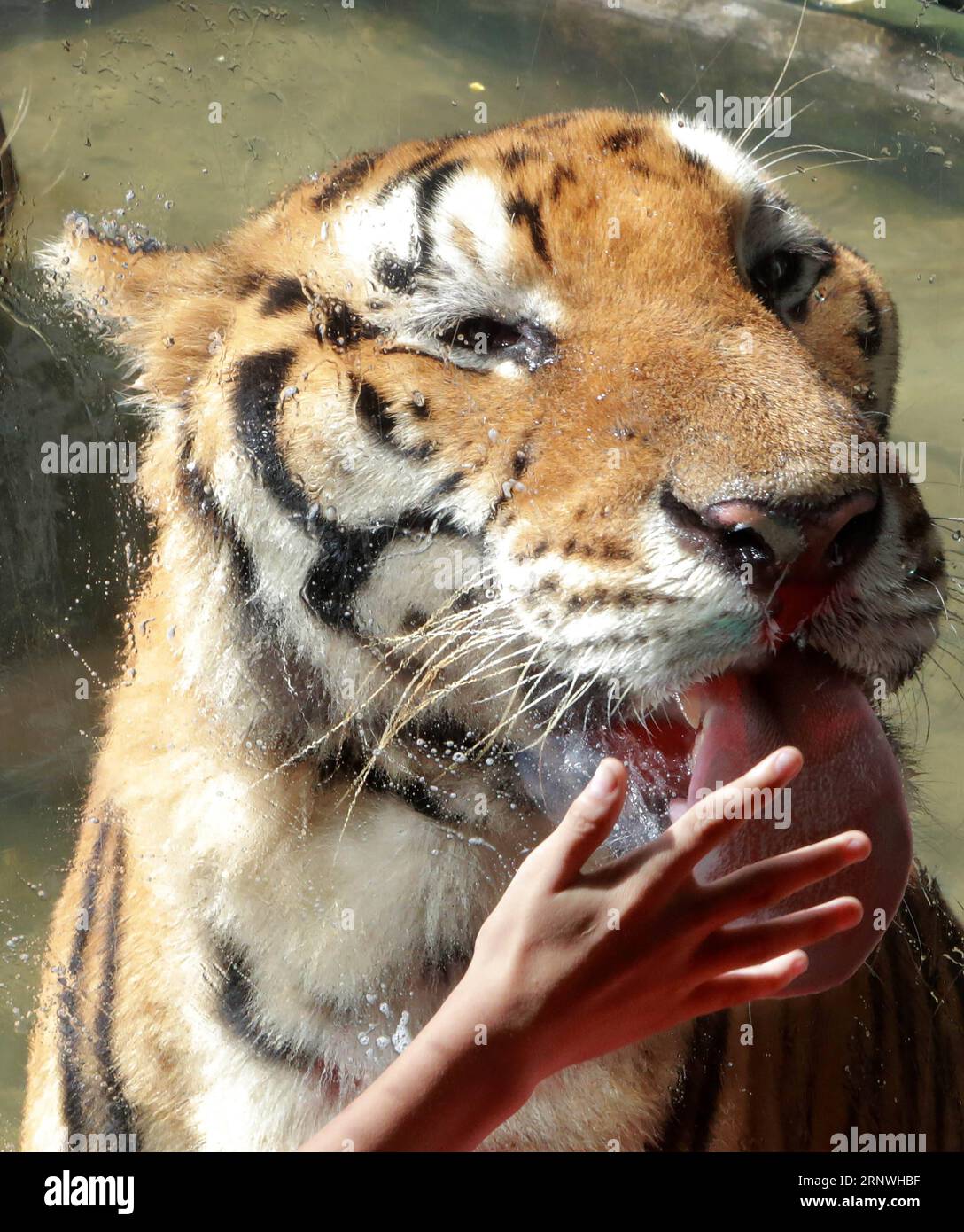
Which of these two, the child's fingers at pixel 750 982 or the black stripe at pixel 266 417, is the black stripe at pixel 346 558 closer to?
the black stripe at pixel 266 417

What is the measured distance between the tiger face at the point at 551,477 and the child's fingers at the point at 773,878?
Answer: 89 millimetres

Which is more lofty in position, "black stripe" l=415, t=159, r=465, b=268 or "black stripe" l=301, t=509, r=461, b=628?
"black stripe" l=415, t=159, r=465, b=268

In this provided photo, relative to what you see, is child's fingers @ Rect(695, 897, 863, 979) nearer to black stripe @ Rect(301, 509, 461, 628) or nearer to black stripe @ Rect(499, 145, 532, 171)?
black stripe @ Rect(301, 509, 461, 628)

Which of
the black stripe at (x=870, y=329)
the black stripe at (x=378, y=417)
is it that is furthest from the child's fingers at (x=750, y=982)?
the black stripe at (x=870, y=329)

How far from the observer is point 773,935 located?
0.63 metres

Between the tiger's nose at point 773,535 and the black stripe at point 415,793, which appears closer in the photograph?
the tiger's nose at point 773,535

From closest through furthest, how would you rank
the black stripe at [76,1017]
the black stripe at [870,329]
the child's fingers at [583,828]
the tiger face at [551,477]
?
1. the child's fingers at [583,828]
2. the tiger face at [551,477]
3. the black stripe at [870,329]
4. the black stripe at [76,1017]

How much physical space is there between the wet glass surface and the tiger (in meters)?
0.03

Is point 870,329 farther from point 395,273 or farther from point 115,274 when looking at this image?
point 115,274

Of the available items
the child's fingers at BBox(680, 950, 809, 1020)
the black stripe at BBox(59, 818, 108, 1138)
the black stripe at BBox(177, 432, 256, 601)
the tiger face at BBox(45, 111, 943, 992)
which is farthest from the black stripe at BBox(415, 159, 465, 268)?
the black stripe at BBox(59, 818, 108, 1138)

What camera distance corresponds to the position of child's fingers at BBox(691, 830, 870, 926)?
1.97ft

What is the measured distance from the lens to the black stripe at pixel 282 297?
0.82m

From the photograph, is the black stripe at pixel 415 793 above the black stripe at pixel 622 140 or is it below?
below
